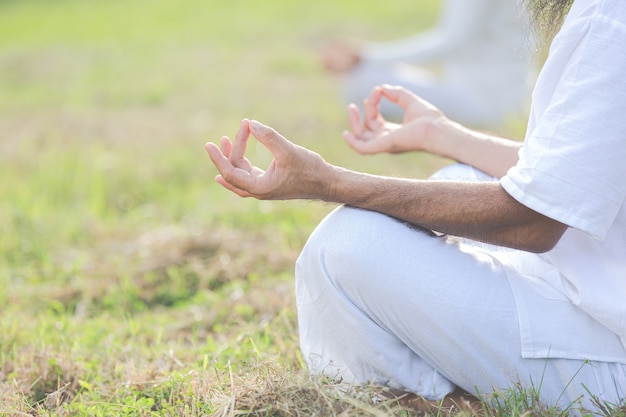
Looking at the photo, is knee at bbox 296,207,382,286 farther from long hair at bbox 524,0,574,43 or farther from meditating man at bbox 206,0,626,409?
long hair at bbox 524,0,574,43

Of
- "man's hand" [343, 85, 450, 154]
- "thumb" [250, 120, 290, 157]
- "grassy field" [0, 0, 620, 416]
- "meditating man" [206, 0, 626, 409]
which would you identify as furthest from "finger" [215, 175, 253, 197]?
"man's hand" [343, 85, 450, 154]

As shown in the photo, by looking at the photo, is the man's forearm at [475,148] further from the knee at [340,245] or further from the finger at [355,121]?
the knee at [340,245]

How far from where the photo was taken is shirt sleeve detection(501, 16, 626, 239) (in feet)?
5.53

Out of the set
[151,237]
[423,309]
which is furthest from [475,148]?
[151,237]

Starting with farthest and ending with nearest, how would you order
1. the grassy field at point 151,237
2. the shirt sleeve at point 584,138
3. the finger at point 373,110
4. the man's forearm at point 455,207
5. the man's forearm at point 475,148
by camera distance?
the finger at point 373,110 < the man's forearm at point 475,148 < the grassy field at point 151,237 < the man's forearm at point 455,207 < the shirt sleeve at point 584,138

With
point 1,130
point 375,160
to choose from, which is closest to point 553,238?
point 375,160

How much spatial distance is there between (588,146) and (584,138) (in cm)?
2

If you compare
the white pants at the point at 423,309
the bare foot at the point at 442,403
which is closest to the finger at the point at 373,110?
the white pants at the point at 423,309

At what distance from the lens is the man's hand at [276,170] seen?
1911 mm

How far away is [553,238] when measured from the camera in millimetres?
1831

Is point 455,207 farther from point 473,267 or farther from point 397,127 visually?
point 397,127

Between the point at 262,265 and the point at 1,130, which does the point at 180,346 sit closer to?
the point at 262,265

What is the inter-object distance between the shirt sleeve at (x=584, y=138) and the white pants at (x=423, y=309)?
0.28 metres

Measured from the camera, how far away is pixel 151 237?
396 centimetres
